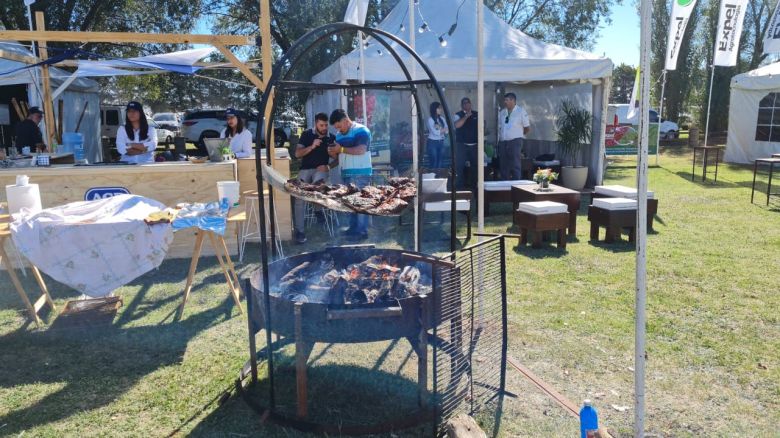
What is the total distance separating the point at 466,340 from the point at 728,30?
14.0 meters

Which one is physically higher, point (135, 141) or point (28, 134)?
point (28, 134)

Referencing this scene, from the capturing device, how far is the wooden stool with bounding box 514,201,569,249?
6.84m

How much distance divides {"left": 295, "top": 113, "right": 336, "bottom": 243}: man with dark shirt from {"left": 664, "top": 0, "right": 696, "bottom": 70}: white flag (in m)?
8.81

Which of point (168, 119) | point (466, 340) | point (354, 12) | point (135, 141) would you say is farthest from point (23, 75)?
point (168, 119)

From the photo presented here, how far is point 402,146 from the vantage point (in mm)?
13219

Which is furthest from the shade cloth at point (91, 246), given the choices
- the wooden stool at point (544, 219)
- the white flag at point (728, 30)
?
the white flag at point (728, 30)

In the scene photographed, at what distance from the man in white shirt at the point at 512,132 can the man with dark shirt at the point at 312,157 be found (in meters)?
4.35

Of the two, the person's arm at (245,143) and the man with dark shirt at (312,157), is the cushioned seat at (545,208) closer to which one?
the man with dark shirt at (312,157)

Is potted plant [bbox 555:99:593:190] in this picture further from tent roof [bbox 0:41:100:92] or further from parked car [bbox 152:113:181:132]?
parked car [bbox 152:113:181:132]

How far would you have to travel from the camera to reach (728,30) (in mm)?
13727

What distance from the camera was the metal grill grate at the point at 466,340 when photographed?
3.10m

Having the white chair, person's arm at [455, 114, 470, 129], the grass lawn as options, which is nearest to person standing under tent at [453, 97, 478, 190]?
person's arm at [455, 114, 470, 129]

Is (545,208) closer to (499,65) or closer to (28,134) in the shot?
(499,65)

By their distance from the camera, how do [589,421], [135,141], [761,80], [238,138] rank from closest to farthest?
[589,421], [135,141], [238,138], [761,80]
